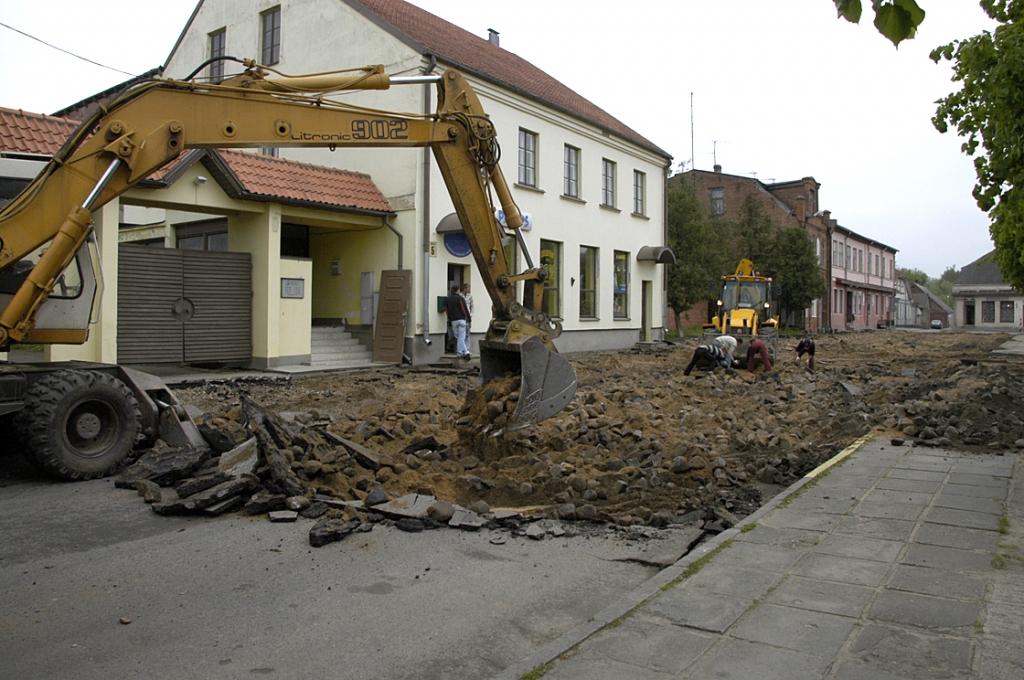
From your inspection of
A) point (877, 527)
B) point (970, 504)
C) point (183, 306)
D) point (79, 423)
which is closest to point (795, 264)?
point (183, 306)

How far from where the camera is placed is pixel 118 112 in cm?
693

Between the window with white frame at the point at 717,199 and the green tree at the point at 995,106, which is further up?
the window with white frame at the point at 717,199

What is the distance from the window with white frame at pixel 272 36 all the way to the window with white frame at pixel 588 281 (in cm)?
1057

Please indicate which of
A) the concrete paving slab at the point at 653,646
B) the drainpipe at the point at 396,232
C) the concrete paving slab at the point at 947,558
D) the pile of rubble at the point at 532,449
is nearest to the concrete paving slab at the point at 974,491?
the pile of rubble at the point at 532,449

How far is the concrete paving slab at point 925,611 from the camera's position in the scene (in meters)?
3.72

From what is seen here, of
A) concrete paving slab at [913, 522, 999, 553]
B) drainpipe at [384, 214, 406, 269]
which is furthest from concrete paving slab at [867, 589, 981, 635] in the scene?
drainpipe at [384, 214, 406, 269]

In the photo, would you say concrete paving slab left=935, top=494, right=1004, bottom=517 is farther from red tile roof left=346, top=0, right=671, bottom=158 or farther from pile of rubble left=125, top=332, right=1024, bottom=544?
red tile roof left=346, top=0, right=671, bottom=158

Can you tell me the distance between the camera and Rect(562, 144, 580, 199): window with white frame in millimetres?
23406

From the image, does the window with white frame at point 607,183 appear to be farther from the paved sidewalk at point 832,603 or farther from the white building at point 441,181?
the paved sidewalk at point 832,603

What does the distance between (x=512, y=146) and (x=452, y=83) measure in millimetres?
13123

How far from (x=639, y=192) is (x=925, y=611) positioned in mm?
24805

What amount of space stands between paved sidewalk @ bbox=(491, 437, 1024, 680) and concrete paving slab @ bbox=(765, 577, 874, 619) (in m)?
0.01

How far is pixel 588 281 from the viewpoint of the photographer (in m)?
24.8

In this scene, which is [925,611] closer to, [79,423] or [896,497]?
[896,497]
